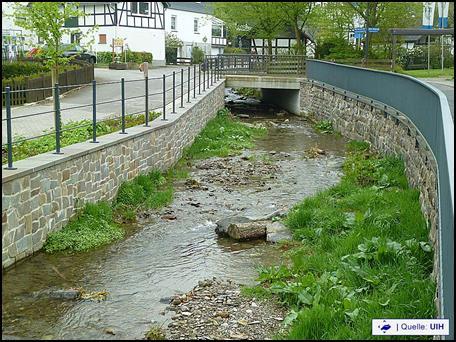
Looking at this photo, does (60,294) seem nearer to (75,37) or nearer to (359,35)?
(75,37)

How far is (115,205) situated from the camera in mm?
12859

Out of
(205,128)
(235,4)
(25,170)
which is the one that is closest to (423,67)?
(235,4)

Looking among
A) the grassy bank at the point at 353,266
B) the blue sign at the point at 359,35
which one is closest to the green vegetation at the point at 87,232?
the grassy bank at the point at 353,266

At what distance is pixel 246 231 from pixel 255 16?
34.8 metres

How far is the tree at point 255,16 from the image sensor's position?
4331 cm

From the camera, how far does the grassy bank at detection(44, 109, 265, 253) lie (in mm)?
10406

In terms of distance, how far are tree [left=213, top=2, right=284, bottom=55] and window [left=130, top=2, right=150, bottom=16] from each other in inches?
218

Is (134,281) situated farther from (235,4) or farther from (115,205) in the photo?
(235,4)

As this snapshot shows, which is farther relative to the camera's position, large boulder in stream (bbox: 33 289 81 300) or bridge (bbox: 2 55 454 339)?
large boulder in stream (bbox: 33 289 81 300)

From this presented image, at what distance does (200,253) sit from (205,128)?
14581 mm

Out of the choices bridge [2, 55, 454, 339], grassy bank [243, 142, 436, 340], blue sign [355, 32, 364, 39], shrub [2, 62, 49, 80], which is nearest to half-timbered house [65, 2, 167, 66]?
shrub [2, 62, 49, 80]

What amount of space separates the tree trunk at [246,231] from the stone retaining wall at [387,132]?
2719 mm

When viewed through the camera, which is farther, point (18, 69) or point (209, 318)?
point (18, 69)

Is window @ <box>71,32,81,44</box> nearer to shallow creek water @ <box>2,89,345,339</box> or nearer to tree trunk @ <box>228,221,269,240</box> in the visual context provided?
shallow creek water @ <box>2,89,345,339</box>
